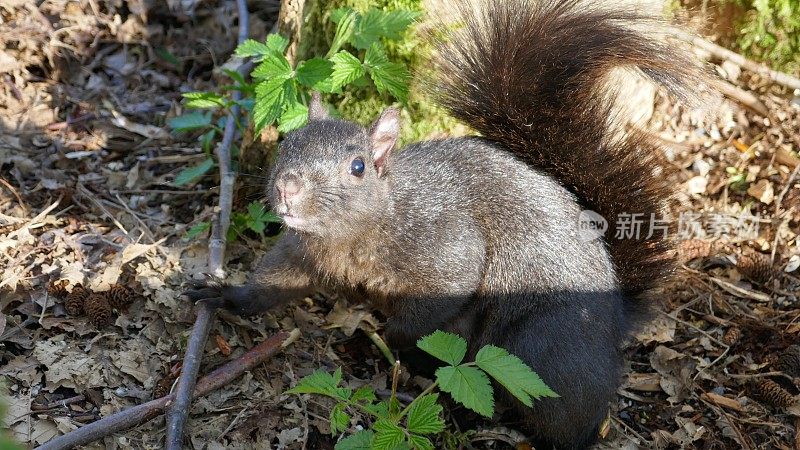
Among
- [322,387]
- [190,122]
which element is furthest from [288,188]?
[190,122]

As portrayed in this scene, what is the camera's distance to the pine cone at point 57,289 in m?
3.19

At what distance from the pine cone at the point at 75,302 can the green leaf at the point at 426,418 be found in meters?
1.50

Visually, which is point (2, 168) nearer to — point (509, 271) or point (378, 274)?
point (378, 274)

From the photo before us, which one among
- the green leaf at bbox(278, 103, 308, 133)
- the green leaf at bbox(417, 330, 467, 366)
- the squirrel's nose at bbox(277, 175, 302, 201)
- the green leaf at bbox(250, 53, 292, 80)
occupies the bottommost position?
the green leaf at bbox(417, 330, 467, 366)

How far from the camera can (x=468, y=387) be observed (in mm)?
2357

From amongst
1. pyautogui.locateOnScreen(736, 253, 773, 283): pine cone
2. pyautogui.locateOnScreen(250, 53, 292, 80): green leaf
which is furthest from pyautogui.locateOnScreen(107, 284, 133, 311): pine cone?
pyautogui.locateOnScreen(736, 253, 773, 283): pine cone

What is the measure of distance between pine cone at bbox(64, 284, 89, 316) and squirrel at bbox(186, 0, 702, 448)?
418mm

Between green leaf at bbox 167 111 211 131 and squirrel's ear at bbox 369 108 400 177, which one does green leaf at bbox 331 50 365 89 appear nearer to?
squirrel's ear at bbox 369 108 400 177

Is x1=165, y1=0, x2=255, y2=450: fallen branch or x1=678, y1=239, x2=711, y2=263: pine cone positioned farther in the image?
x1=678, y1=239, x2=711, y2=263: pine cone

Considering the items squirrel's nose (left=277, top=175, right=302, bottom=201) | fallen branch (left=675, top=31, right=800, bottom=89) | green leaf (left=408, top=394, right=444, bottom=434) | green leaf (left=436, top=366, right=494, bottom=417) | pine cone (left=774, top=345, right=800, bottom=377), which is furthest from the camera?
fallen branch (left=675, top=31, right=800, bottom=89)

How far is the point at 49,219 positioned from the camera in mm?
3654

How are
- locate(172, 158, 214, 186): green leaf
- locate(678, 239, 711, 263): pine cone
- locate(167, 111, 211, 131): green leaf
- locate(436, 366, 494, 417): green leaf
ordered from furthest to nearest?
locate(678, 239, 711, 263): pine cone < locate(167, 111, 211, 131): green leaf < locate(172, 158, 214, 186): green leaf < locate(436, 366, 494, 417): green leaf

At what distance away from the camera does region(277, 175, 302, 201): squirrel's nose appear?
2.66 metres

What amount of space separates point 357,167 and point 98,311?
121 centimetres
